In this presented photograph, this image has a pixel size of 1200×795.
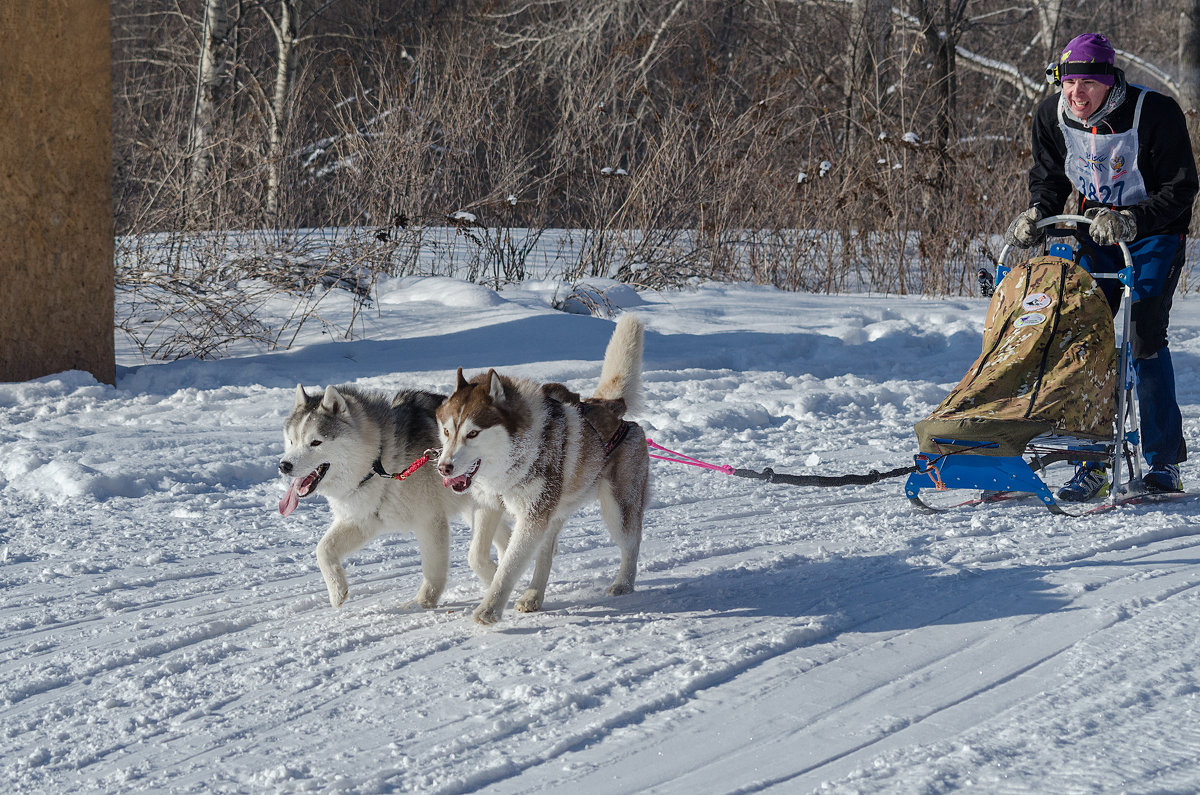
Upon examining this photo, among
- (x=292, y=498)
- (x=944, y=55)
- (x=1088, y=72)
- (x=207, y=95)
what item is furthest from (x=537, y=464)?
(x=944, y=55)

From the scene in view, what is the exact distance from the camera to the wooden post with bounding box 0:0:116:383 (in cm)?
634

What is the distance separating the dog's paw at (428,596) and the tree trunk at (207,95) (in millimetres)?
5504

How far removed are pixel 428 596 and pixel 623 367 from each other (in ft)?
3.37

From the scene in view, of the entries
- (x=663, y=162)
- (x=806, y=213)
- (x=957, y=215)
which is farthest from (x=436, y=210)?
(x=957, y=215)

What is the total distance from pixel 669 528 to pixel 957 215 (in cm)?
727

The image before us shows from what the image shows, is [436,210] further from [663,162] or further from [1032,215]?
[1032,215]

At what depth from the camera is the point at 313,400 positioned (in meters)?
3.66

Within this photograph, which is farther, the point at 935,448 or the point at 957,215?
the point at 957,215

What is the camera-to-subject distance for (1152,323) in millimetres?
4797

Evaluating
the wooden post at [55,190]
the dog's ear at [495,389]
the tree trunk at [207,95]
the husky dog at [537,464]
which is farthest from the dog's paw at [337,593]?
the tree trunk at [207,95]

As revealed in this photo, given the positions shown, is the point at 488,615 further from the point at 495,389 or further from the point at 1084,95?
the point at 1084,95

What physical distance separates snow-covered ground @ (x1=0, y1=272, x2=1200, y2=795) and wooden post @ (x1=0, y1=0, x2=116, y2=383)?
0.70 metres

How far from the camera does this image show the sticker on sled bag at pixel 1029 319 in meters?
4.58

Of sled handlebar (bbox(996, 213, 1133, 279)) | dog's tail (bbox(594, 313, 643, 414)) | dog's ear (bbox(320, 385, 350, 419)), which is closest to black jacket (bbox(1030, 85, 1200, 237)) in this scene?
sled handlebar (bbox(996, 213, 1133, 279))
